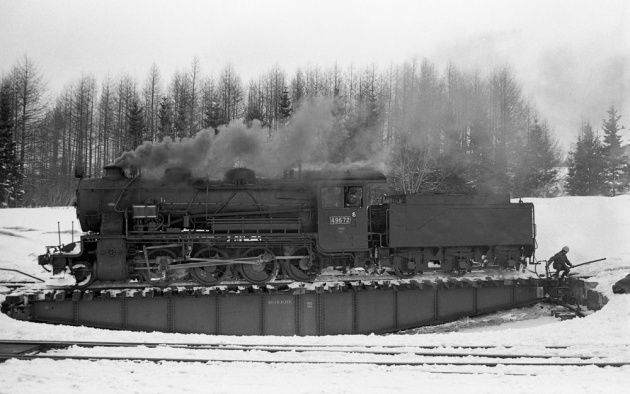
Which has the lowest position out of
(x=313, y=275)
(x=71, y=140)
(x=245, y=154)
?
(x=313, y=275)

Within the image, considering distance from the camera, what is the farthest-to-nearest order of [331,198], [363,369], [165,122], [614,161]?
[165,122], [614,161], [331,198], [363,369]

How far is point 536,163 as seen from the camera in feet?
85.1

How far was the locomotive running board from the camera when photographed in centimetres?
1348

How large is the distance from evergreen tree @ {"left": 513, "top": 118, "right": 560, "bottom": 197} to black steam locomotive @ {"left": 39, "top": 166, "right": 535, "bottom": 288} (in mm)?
9538

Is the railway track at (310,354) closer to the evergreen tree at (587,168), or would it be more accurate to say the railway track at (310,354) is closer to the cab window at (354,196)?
the cab window at (354,196)

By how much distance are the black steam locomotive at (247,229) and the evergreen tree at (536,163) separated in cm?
954

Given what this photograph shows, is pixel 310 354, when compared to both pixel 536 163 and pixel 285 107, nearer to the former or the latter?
pixel 536 163

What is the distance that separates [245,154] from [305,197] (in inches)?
92.9

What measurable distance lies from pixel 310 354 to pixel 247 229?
6.32 meters

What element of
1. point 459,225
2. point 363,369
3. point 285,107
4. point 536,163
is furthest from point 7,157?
point 536,163

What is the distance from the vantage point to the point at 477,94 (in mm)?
20375

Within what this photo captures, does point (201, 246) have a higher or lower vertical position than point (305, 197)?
lower

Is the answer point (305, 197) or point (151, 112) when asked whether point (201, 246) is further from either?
point (151, 112)

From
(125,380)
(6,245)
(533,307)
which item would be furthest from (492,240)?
(6,245)
